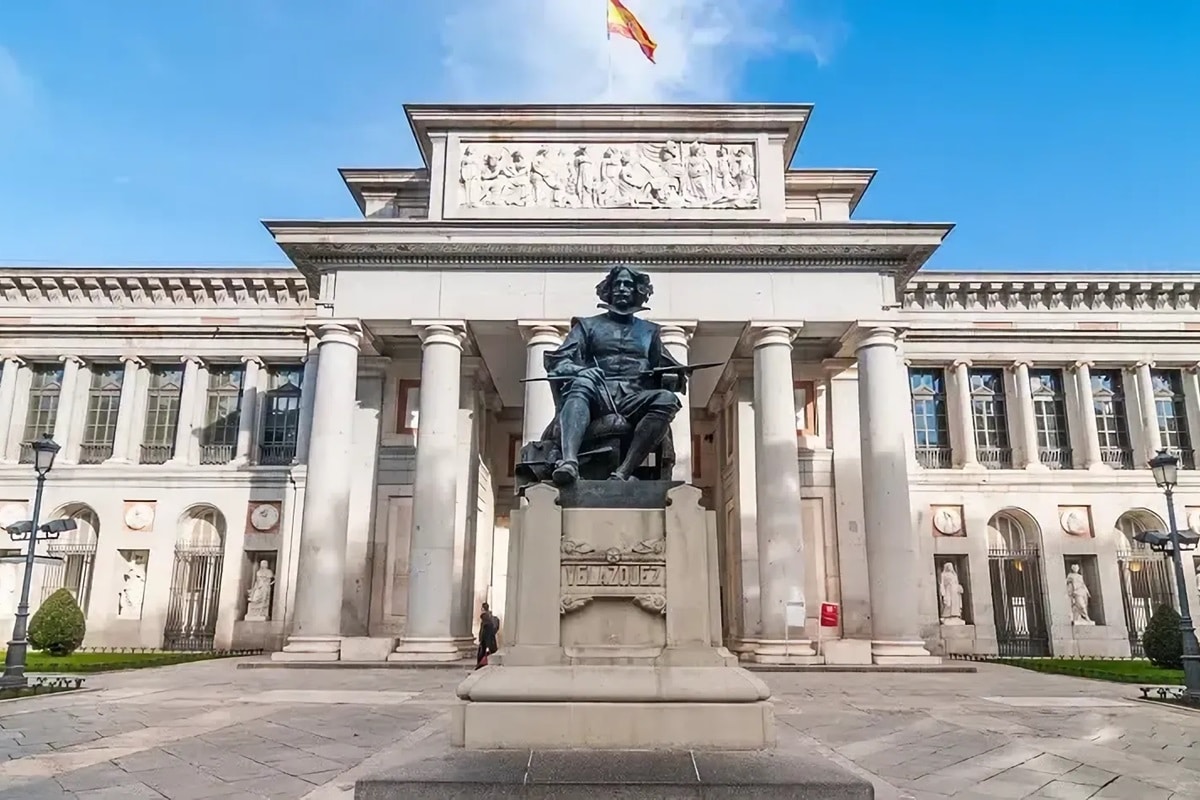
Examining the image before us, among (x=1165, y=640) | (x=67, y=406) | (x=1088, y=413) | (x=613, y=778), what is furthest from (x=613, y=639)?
(x=67, y=406)

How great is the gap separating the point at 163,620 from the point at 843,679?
2297 centimetres

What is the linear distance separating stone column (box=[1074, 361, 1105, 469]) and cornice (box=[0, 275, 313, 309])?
28.6 metres

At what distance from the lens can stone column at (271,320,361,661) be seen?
21578mm

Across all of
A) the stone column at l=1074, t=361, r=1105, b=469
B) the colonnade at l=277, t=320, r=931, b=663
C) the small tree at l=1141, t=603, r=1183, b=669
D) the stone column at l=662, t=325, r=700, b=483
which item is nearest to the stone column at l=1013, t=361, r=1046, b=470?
the stone column at l=1074, t=361, r=1105, b=469

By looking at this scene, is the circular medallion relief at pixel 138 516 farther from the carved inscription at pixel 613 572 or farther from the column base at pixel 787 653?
the carved inscription at pixel 613 572

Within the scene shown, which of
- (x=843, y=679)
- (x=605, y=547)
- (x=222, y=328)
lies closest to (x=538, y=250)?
(x=843, y=679)

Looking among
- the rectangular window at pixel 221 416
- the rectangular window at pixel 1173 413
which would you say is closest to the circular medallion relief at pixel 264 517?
the rectangular window at pixel 221 416

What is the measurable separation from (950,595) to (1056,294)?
1193 cm

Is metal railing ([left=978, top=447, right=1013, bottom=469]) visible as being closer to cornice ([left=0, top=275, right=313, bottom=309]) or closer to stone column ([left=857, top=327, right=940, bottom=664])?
stone column ([left=857, top=327, right=940, bottom=664])

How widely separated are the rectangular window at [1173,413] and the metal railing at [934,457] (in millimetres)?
7758

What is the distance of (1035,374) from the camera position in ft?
104

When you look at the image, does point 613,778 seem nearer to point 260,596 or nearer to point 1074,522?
point 260,596

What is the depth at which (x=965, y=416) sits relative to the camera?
3078cm

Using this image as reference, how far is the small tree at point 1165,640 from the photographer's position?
20.8 m
